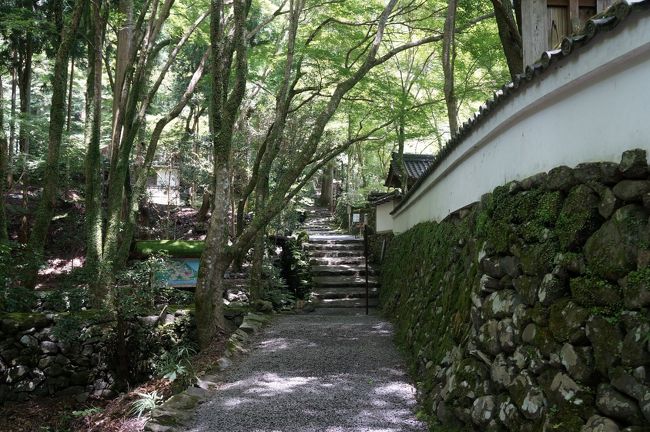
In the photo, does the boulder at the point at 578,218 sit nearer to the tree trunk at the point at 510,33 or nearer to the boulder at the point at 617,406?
the boulder at the point at 617,406

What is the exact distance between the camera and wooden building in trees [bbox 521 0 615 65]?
5426 mm

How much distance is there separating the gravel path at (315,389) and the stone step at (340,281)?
15.9ft

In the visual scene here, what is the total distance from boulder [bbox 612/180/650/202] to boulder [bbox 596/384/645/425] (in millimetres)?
888

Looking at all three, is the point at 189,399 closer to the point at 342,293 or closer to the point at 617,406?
the point at 617,406

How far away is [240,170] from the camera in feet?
53.7

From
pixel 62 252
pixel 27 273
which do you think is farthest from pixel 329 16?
pixel 62 252

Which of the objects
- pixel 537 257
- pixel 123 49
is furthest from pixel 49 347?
pixel 537 257

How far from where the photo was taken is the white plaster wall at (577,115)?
8.25 feet

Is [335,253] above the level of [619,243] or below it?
below

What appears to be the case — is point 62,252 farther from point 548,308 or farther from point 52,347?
point 548,308

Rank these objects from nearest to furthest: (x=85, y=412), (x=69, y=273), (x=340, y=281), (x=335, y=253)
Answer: (x=85, y=412), (x=69, y=273), (x=340, y=281), (x=335, y=253)

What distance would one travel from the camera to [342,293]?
1291cm

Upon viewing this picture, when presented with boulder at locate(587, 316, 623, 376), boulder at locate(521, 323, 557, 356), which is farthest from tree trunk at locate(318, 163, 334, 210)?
boulder at locate(587, 316, 623, 376)

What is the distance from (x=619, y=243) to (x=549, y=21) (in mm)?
3926
